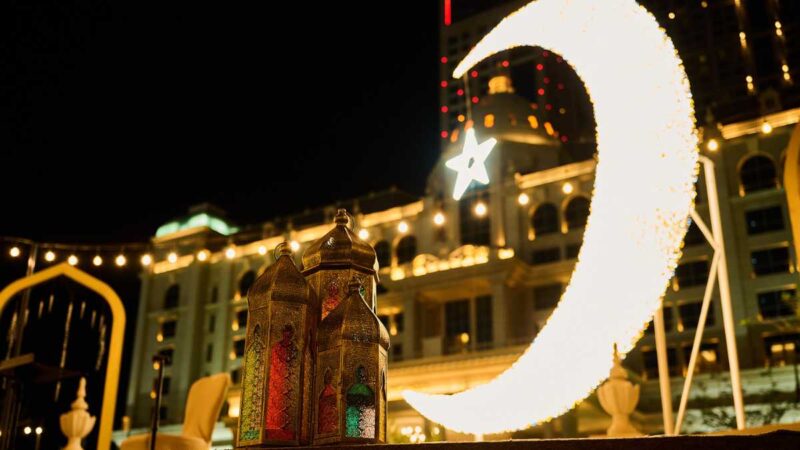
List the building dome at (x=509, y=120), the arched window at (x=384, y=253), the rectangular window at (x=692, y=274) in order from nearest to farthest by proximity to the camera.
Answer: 1. the rectangular window at (x=692, y=274)
2. the building dome at (x=509, y=120)
3. the arched window at (x=384, y=253)

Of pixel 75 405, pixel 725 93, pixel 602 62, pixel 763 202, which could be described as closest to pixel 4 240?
pixel 75 405

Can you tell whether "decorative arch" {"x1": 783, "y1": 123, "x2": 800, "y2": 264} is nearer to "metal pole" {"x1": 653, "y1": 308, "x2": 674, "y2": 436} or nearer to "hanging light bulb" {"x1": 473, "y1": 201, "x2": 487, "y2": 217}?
"metal pole" {"x1": 653, "y1": 308, "x2": 674, "y2": 436}

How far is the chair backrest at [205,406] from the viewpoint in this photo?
7250mm

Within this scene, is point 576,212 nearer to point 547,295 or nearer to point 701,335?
point 547,295

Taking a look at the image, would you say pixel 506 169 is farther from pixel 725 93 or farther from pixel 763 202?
pixel 725 93

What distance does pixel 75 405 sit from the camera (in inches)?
470

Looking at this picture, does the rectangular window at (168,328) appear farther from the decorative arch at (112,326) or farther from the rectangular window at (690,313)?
the decorative arch at (112,326)

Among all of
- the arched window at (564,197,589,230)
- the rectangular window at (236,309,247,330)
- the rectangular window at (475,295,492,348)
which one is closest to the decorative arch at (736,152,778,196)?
the arched window at (564,197,589,230)

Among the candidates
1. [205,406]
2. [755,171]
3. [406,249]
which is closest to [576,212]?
[755,171]

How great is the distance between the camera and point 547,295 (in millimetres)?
29344

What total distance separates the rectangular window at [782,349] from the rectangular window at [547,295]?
7299 mm

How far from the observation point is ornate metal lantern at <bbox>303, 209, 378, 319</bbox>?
13.0 feet

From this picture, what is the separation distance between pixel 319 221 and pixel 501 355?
1474 cm

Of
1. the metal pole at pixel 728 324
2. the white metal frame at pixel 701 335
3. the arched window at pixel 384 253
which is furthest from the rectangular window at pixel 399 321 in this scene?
the metal pole at pixel 728 324
